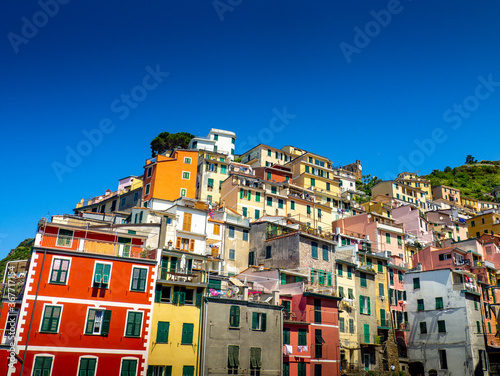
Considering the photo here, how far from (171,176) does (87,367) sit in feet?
119

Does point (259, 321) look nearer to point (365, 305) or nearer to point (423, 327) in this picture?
point (365, 305)

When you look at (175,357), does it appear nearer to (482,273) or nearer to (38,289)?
(38,289)

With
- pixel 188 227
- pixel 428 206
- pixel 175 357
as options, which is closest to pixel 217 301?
pixel 175 357

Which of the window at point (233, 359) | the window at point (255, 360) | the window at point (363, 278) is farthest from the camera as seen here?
the window at point (363, 278)

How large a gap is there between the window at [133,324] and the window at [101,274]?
2.47 meters

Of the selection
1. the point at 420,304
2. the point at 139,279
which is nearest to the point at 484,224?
the point at 420,304

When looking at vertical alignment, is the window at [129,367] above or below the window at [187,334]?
below

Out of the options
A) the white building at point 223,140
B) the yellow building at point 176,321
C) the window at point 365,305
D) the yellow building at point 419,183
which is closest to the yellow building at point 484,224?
the yellow building at point 419,183

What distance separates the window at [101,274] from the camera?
28797mm

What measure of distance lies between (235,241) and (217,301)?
17721 millimetres

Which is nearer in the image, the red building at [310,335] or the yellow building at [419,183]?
the red building at [310,335]

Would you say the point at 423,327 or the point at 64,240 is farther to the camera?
the point at 423,327

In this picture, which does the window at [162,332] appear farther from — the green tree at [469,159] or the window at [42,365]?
the green tree at [469,159]

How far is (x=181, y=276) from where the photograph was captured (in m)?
32.9
